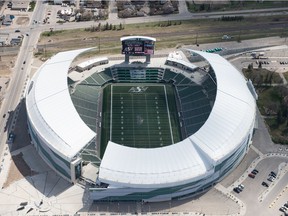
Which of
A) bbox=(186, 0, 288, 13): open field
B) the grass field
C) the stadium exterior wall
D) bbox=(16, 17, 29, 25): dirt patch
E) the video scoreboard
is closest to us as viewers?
the stadium exterior wall

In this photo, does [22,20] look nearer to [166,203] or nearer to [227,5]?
[227,5]

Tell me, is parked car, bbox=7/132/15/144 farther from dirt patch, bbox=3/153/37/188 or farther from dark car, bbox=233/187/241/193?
dark car, bbox=233/187/241/193

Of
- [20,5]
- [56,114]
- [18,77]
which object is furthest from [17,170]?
[20,5]

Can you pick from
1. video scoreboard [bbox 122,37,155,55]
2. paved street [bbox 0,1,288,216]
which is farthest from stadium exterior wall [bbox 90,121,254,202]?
video scoreboard [bbox 122,37,155,55]

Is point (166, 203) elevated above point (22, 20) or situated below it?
below

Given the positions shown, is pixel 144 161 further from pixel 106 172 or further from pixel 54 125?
pixel 54 125

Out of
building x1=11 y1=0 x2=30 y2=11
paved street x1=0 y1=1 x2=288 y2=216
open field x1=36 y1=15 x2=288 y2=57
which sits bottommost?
paved street x1=0 y1=1 x2=288 y2=216

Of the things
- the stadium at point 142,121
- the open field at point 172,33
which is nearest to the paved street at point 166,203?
the stadium at point 142,121

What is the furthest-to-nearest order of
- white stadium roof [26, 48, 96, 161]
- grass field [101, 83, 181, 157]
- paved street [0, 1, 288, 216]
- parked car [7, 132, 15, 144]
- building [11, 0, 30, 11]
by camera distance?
building [11, 0, 30, 11] → grass field [101, 83, 181, 157] → parked car [7, 132, 15, 144] → white stadium roof [26, 48, 96, 161] → paved street [0, 1, 288, 216]
